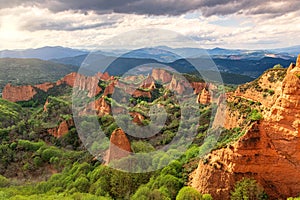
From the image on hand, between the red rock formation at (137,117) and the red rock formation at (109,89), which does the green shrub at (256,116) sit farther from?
the red rock formation at (109,89)

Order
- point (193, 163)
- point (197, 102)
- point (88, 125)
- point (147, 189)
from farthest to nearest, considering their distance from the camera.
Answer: point (197, 102) → point (88, 125) → point (193, 163) → point (147, 189)

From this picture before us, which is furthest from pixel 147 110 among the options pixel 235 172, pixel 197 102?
pixel 235 172

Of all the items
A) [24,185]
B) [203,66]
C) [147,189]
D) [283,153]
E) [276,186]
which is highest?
[203,66]

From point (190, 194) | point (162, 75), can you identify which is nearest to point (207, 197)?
point (190, 194)

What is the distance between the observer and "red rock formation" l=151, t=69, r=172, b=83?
360 ft

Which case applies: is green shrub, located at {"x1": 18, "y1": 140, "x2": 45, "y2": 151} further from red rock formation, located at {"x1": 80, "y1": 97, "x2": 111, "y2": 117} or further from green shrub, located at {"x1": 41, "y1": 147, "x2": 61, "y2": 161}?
red rock formation, located at {"x1": 80, "y1": 97, "x2": 111, "y2": 117}

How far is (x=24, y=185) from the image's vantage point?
36562 mm

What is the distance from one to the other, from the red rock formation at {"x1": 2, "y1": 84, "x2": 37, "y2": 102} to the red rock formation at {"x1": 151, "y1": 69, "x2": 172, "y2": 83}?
141ft

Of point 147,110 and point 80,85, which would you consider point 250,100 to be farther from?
point 80,85

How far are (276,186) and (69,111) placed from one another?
196 ft

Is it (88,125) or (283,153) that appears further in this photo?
(88,125)

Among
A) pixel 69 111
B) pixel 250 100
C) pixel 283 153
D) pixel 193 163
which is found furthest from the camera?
pixel 69 111

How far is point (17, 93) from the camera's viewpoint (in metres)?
101

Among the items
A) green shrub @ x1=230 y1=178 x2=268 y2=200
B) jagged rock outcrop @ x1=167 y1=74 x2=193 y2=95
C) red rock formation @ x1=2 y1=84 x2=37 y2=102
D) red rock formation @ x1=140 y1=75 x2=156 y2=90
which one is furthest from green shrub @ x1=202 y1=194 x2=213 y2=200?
red rock formation @ x1=2 y1=84 x2=37 y2=102
